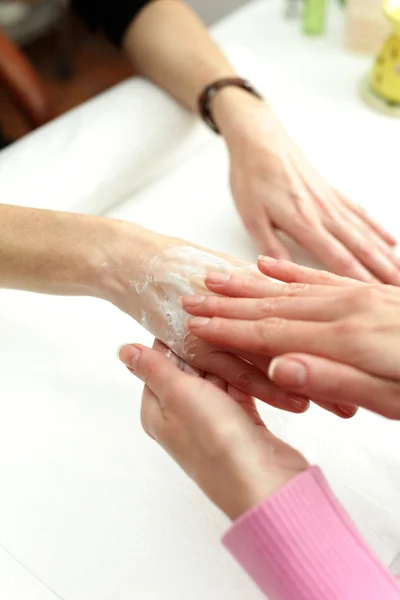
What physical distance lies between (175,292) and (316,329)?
7.9 inches

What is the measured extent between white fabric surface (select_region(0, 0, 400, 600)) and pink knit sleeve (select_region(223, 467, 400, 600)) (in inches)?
4.5

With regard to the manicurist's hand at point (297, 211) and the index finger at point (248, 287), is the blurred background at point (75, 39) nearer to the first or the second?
the manicurist's hand at point (297, 211)

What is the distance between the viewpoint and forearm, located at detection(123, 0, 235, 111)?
3.76 ft

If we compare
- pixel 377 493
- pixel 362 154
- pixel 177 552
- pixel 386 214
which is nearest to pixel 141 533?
pixel 177 552

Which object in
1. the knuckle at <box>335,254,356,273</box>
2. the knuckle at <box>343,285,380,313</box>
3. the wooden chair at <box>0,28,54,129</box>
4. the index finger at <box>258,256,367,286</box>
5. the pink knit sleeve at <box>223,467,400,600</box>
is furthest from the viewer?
the wooden chair at <box>0,28,54,129</box>

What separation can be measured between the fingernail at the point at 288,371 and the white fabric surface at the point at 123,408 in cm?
18

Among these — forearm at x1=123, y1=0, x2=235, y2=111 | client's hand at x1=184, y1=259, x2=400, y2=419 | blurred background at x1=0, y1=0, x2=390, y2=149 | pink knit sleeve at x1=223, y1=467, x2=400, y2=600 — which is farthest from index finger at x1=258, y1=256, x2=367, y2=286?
blurred background at x1=0, y1=0, x2=390, y2=149

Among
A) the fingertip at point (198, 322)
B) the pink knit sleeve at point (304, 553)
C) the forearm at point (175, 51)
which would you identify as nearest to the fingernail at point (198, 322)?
the fingertip at point (198, 322)

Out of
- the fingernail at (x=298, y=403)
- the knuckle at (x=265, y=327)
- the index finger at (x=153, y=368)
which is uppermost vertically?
the index finger at (x=153, y=368)

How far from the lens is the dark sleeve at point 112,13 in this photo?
48.6 inches

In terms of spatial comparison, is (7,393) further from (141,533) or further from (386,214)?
(386,214)

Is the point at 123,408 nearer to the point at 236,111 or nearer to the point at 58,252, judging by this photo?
the point at 58,252

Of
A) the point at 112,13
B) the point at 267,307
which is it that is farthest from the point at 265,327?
the point at 112,13

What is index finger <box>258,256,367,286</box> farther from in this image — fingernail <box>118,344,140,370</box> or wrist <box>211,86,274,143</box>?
wrist <box>211,86,274,143</box>
